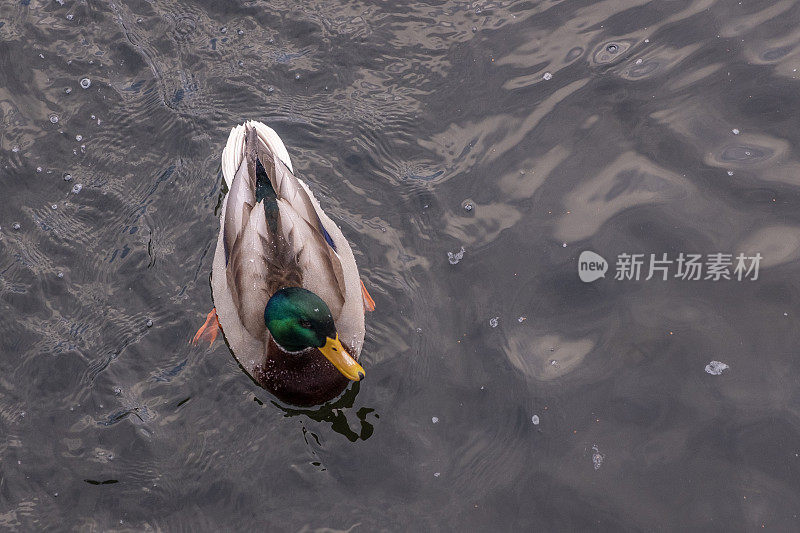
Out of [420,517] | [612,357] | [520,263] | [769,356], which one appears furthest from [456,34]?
[420,517]

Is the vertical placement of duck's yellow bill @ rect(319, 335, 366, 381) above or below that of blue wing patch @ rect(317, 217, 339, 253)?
below

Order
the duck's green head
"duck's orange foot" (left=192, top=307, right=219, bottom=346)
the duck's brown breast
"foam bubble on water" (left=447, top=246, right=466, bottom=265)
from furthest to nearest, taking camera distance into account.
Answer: "foam bubble on water" (left=447, top=246, right=466, bottom=265)
"duck's orange foot" (left=192, top=307, right=219, bottom=346)
the duck's brown breast
the duck's green head

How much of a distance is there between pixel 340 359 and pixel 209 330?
111 cm

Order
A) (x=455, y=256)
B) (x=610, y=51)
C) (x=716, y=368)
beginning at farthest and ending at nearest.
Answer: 1. (x=610, y=51)
2. (x=455, y=256)
3. (x=716, y=368)

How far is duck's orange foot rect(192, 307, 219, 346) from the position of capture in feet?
16.7

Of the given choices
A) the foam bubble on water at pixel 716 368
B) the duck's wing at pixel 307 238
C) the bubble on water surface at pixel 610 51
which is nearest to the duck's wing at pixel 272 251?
the duck's wing at pixel 307 238

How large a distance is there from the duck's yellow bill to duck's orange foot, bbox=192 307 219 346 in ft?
3.13

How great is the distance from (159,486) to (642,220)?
3387mm

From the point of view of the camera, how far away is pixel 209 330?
5145 millimetres

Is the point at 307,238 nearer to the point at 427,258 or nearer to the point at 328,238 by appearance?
the point at 328,238

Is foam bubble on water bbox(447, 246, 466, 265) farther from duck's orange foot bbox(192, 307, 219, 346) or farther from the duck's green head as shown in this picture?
duck's orange foot bbox(192, 307, 219, 346)

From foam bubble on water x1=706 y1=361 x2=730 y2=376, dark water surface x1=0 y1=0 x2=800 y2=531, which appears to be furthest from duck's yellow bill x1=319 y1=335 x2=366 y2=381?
foam bubble on water x1=706 y1=361 x2=730 y2=376

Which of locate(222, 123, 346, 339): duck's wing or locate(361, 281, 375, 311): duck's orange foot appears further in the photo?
locate(361, 281, 375, 311): duck's orange foot

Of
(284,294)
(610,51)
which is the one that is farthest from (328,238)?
(610,51)
